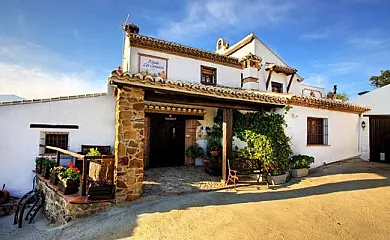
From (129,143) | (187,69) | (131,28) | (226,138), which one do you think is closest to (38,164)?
(129,143)

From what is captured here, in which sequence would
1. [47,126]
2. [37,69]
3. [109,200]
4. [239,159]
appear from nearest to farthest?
[109,200], [239,159], [47,126], [37,69]

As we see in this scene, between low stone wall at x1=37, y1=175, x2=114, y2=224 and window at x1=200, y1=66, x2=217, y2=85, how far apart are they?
8.49m

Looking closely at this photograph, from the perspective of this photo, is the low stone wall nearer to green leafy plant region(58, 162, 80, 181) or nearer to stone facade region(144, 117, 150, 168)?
green leafy plant region(58, 162, 80, 181)

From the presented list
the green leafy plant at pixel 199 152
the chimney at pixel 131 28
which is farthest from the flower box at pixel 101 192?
the chimney at pixel 131 28

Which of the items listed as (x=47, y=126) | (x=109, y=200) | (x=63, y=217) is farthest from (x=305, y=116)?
(x=47, y=126)

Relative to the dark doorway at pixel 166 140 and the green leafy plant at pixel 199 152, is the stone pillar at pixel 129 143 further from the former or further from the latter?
the green leafy plant at pixel 199 152

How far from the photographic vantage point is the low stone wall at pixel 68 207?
484 centimetres

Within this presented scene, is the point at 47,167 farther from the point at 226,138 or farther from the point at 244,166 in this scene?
the point at 244,166

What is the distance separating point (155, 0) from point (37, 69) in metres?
5.85

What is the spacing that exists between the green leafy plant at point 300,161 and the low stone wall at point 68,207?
648 cm

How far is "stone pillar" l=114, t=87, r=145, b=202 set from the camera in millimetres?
5164

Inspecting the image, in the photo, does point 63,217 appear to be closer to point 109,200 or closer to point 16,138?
point 109,200

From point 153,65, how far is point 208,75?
130 inches

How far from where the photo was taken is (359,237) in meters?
3.65
